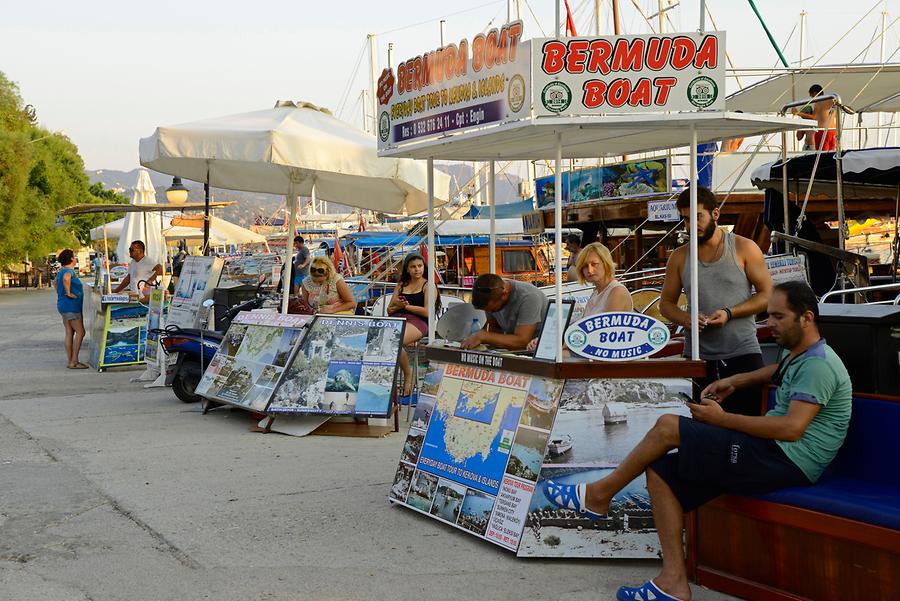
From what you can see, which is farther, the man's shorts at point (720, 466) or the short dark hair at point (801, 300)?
the short dark hair at point (801, 300)

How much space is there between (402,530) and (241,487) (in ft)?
5.33

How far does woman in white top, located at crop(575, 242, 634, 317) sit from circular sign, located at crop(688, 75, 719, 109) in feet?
5.18

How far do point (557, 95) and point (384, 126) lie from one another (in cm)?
193

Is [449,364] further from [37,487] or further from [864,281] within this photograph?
[864,281]

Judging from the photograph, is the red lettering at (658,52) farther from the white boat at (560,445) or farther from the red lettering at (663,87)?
the white boat at (560,445)

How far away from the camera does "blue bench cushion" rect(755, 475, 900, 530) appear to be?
157 inches

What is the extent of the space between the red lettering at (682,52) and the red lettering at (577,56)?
451mm

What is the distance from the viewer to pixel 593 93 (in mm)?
5148

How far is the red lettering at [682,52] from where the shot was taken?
5094 mm

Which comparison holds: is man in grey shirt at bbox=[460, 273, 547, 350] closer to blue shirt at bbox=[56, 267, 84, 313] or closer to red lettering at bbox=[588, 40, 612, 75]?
red lettering at bbox=[588, 40, 612, 75]

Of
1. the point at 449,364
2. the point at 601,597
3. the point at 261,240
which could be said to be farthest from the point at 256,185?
the point at 261,240

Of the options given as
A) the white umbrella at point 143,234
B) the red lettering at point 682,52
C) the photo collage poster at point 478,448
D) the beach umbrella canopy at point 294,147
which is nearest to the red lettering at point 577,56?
the red lettering at point 682,52

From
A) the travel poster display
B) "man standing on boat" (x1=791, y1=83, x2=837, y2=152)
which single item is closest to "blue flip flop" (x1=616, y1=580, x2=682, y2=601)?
the travel poster display

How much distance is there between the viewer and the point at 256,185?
1368cm
